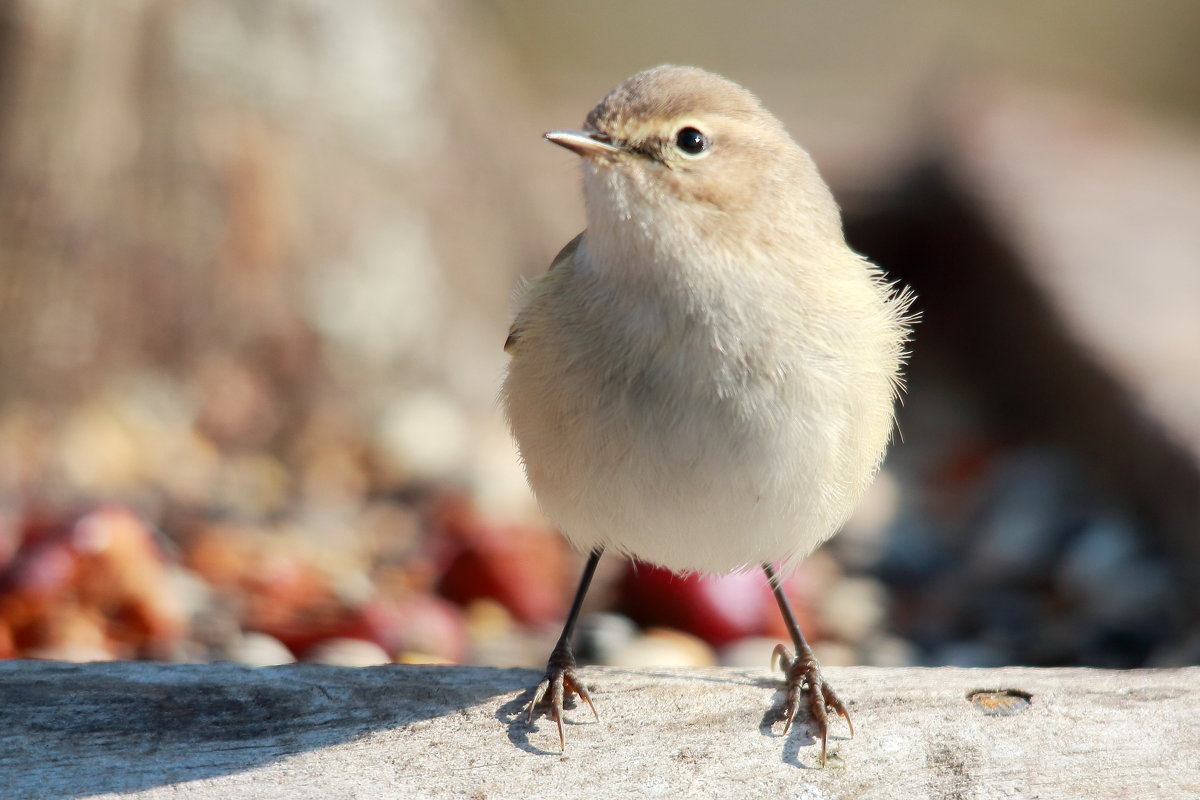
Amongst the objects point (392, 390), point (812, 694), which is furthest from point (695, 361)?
point (392, 390)

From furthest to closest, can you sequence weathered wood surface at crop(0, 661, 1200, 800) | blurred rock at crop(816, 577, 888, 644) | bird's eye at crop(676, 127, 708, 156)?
blurred rock at crop(816, 577, 888, 644) → bird's eye at crop(676, 127, 708, 156) → weathered wood surface at crop(0, 661, 1200, 800)

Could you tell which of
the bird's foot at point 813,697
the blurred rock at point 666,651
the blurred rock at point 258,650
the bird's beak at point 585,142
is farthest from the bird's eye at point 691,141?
the blurred rock at point 258,650

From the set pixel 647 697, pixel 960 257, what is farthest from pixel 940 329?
pixel 647 697

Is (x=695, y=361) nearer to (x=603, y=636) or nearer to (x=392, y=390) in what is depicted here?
(x=603, y=636)

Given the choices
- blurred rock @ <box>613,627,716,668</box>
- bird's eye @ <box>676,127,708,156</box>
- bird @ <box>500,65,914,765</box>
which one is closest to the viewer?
bird @ <box>500,65,914,765</box>

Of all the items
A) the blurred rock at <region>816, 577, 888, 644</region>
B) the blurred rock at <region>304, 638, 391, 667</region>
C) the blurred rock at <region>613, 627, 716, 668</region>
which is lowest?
the blurred rock at <region>304, 638, 391, 667</region>

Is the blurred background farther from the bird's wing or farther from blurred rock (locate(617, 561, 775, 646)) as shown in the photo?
the bird's wing

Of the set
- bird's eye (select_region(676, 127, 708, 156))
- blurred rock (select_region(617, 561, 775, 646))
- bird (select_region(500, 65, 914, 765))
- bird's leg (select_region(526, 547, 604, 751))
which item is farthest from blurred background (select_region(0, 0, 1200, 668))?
bird's eye (select_region(676, 127, 708, 156))

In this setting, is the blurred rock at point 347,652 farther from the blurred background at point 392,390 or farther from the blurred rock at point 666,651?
the blurred rock at point 666,651
